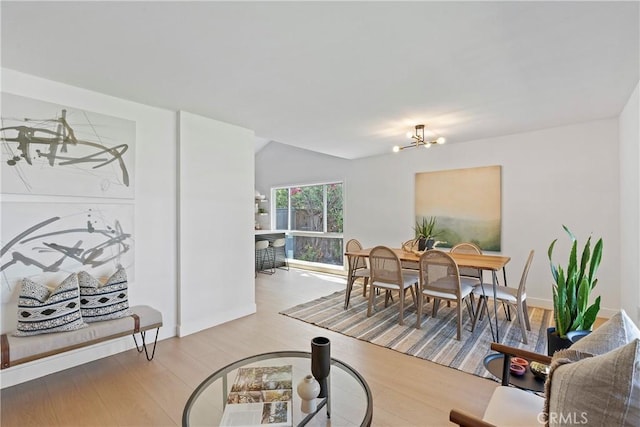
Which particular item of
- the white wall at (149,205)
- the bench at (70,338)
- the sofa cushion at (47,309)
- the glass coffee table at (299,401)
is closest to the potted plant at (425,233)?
the glass coffee table at (299,401)

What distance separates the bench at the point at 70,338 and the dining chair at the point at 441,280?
2.67 meters

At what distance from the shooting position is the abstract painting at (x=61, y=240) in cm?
219

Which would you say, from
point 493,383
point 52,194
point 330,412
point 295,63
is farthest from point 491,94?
point 52,194

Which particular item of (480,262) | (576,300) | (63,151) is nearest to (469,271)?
(480,262)

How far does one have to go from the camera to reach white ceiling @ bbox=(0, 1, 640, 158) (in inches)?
63.5

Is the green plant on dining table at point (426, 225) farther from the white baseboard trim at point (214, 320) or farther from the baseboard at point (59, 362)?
the baseboard at point (59, 362)

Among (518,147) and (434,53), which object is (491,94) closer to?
(434,53)

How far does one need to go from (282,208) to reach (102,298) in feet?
17.2

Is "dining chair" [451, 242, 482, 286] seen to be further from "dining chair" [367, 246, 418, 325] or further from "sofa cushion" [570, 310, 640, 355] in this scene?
"sofa cushion" [570, 310, 640, 355]

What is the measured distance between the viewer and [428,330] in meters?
3.19

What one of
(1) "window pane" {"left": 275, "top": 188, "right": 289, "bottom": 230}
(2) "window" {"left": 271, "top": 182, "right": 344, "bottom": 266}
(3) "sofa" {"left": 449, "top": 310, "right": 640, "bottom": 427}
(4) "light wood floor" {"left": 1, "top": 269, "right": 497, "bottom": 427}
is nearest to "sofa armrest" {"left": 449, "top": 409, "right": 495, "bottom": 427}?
(3) "sofa" {"left": 449, "top": 310, "right": 640, "bottom": 427}

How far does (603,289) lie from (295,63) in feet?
14.4

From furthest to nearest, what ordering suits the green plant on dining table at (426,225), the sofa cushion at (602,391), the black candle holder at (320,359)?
1. the green plant on dining table at (426,225)
2. the black candle holder at (320,359)
3. the sofa cushion at (602,391)

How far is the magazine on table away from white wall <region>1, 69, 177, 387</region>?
5.60ft
